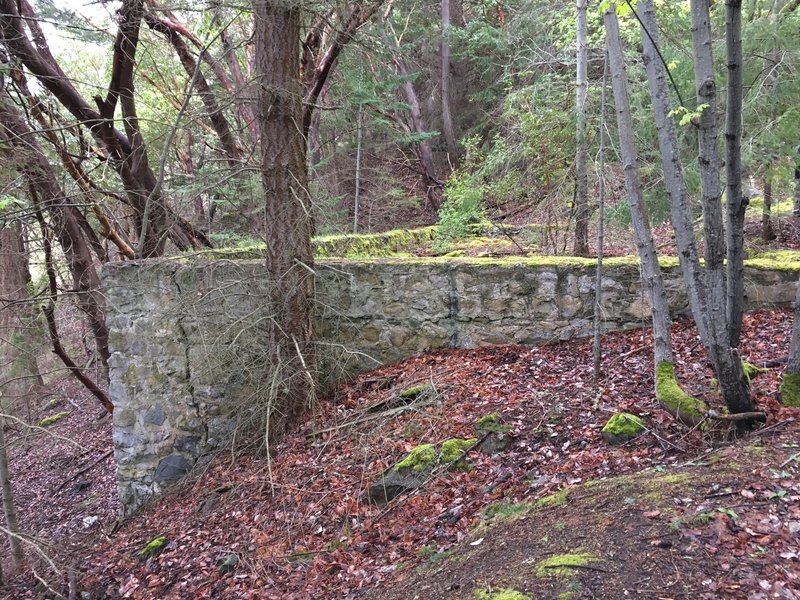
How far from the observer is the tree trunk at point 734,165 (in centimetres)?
268

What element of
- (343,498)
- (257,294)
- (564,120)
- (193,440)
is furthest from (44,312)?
(564,120)

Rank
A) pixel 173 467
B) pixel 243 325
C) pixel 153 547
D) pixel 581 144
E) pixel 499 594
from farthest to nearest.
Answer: pixel 581 144 → pixel 173 467 → pixel 243 325 → pixel 153 547 → pixel 499 594

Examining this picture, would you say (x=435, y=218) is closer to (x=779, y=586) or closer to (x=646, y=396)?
(x=646, y=396)

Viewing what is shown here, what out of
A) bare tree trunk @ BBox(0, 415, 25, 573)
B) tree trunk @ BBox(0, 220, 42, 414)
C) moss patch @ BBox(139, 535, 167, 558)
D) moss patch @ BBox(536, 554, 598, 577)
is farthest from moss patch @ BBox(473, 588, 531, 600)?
tree trunk @ BBox(0, 220, 42, 414)

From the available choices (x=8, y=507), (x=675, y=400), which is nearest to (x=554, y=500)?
(x=675, y=400)

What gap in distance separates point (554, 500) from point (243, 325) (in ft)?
11.3

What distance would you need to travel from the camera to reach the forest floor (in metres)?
2.22

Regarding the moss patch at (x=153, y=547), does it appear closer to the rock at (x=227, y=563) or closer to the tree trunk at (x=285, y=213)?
the rock at (x=227, y=563)

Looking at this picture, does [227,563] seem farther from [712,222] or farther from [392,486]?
[712,222]

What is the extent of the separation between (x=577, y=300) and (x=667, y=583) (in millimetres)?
3395

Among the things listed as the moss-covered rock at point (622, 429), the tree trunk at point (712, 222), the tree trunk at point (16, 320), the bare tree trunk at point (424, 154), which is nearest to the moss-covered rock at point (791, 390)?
the tree trunk at point (712, 222)

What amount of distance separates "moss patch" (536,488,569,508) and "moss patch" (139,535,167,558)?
3.25 meters

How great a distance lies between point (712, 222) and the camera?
2959mm

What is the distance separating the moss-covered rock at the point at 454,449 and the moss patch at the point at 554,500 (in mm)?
846
